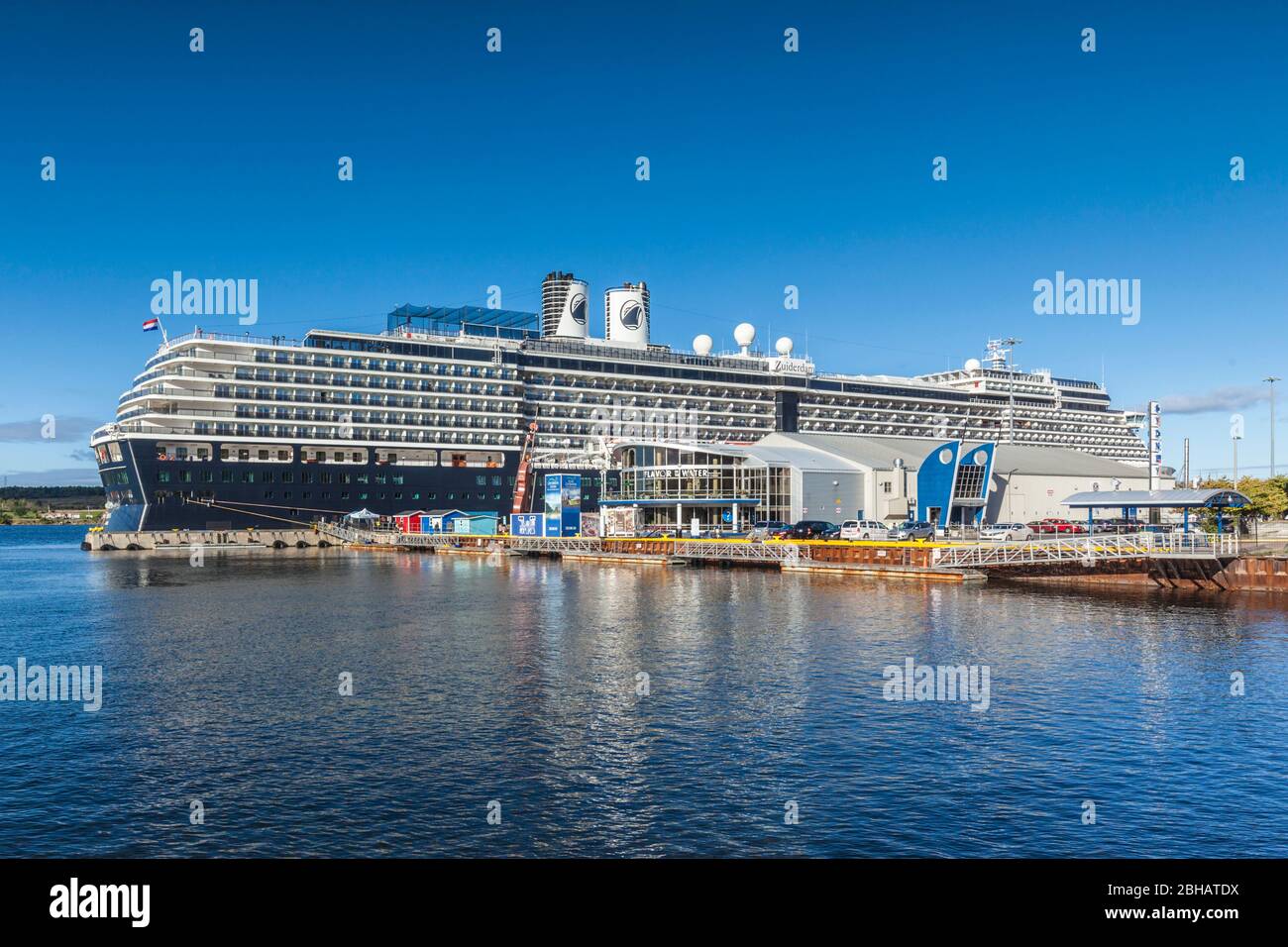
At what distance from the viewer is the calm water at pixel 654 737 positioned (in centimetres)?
1731

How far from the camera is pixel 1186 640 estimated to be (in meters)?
37.2

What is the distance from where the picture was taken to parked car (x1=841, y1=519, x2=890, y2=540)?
76.7 metres

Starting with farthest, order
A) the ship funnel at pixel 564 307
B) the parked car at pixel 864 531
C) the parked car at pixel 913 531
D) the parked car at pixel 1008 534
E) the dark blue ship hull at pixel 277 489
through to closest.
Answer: the ship funnel at pixel 564 307, the dark blue ship hull at pixel 277 489, the parked car at pixel 864 531, the parked car at pixel 913 531, the parked car at pixel 1008 534

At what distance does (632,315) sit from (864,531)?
8492 cm

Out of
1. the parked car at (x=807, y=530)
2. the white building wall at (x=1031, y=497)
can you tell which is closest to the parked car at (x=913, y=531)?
the parked car at (x=807, y=530)

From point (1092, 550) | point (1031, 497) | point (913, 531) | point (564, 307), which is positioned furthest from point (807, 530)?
point (564, 307)

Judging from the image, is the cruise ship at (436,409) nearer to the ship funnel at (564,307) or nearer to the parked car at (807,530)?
the ship funnel at (564,307)

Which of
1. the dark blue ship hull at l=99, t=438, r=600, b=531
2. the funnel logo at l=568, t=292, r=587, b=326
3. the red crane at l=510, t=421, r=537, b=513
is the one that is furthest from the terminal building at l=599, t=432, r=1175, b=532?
the funnel logo at l=568, t=292, r=587, b=326

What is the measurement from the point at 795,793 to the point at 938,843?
136 inches

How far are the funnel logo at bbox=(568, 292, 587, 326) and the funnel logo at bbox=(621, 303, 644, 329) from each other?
680 centimetres

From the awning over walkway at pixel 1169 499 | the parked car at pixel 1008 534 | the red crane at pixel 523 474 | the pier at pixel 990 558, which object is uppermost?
the red crane at pixel 523 474

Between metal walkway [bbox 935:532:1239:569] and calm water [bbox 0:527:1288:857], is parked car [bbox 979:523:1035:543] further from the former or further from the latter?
calm water [bbox 0:527:1288:857]

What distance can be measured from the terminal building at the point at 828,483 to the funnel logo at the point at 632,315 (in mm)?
50010
